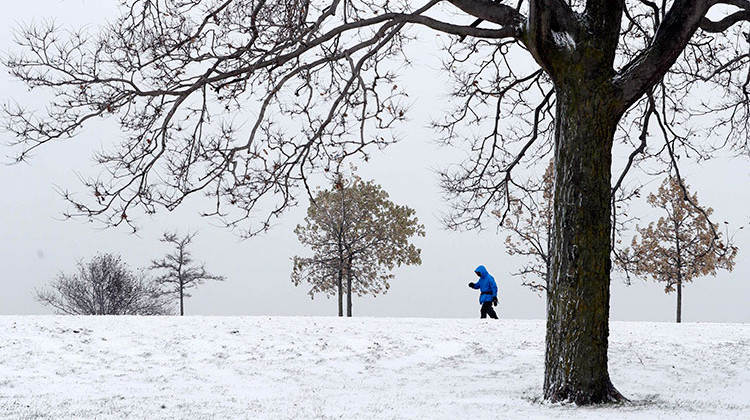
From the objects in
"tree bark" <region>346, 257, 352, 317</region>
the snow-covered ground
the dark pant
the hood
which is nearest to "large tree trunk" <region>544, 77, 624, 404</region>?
the snow-covered ground

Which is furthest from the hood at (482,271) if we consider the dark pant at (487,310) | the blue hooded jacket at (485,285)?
the dark pant at (487,310)

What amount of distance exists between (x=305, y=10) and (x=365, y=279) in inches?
644

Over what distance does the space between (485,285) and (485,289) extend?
0.11 meters

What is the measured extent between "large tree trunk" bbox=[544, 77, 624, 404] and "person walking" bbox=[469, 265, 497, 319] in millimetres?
10627

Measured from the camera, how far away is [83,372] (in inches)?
392

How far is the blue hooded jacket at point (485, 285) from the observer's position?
18219mm

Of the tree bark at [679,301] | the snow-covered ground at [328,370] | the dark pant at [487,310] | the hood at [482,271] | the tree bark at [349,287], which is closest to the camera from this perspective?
the snow-covered ground at [328,370]

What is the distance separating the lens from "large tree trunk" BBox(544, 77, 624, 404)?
734 cm

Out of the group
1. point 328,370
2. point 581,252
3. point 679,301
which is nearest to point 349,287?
point 679,301

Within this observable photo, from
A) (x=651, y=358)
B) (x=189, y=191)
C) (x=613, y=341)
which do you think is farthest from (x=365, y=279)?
(x=189, y=191)

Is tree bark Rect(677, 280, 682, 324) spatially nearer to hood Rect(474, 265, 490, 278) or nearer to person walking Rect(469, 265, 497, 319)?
person walking Rect(469, 265, 497, 319)

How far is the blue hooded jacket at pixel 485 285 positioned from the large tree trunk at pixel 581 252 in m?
10.6

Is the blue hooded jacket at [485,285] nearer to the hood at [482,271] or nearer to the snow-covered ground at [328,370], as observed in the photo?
the hood at [482,271]

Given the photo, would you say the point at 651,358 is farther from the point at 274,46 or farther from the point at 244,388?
the point at 274,46
